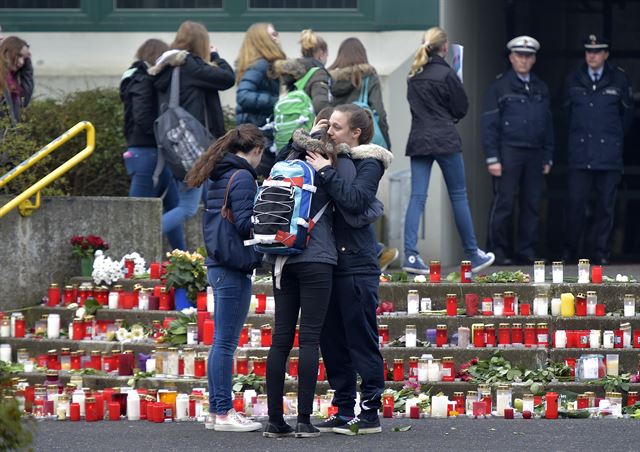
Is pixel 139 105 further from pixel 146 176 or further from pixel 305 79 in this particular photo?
pixel 305 79

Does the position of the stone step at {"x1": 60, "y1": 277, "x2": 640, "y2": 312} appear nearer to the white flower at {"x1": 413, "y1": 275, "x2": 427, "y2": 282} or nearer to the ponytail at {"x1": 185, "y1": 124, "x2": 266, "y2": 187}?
the white flower at {"x1": 413, "y1": 275, "x2": 427, "y2": 282}

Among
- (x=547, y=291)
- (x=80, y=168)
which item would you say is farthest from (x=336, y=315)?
(x=80, y=168)

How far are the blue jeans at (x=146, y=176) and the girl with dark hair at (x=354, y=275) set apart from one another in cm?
429

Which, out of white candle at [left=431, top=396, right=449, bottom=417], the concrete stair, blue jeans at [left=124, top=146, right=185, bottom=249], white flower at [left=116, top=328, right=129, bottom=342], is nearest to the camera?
white candle at [left=431, top=396, right=449, bottom=417]

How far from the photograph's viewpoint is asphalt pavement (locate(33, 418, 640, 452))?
31.0 ft

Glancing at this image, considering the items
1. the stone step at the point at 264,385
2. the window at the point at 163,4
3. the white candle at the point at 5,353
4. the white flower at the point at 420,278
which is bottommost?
the stone step at the point at 264,385

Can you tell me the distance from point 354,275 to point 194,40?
4531 mm

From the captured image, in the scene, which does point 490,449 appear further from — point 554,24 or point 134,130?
point 554,24

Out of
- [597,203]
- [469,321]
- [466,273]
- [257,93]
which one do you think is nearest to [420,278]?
[466,273]

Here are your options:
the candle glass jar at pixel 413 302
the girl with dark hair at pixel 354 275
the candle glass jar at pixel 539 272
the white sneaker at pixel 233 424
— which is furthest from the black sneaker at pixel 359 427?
the candle glass jar at pixel 539 272

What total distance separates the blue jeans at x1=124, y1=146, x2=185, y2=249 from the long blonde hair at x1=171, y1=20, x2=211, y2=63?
3.06 ft

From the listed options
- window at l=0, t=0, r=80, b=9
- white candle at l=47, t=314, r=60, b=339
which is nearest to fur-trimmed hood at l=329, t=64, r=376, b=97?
white candle at l=47, t=314, r=60, b=339

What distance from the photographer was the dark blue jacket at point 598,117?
49.7 ft

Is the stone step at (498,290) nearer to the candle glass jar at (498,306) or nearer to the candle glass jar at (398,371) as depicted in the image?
the candle glass jar at (498,306)
